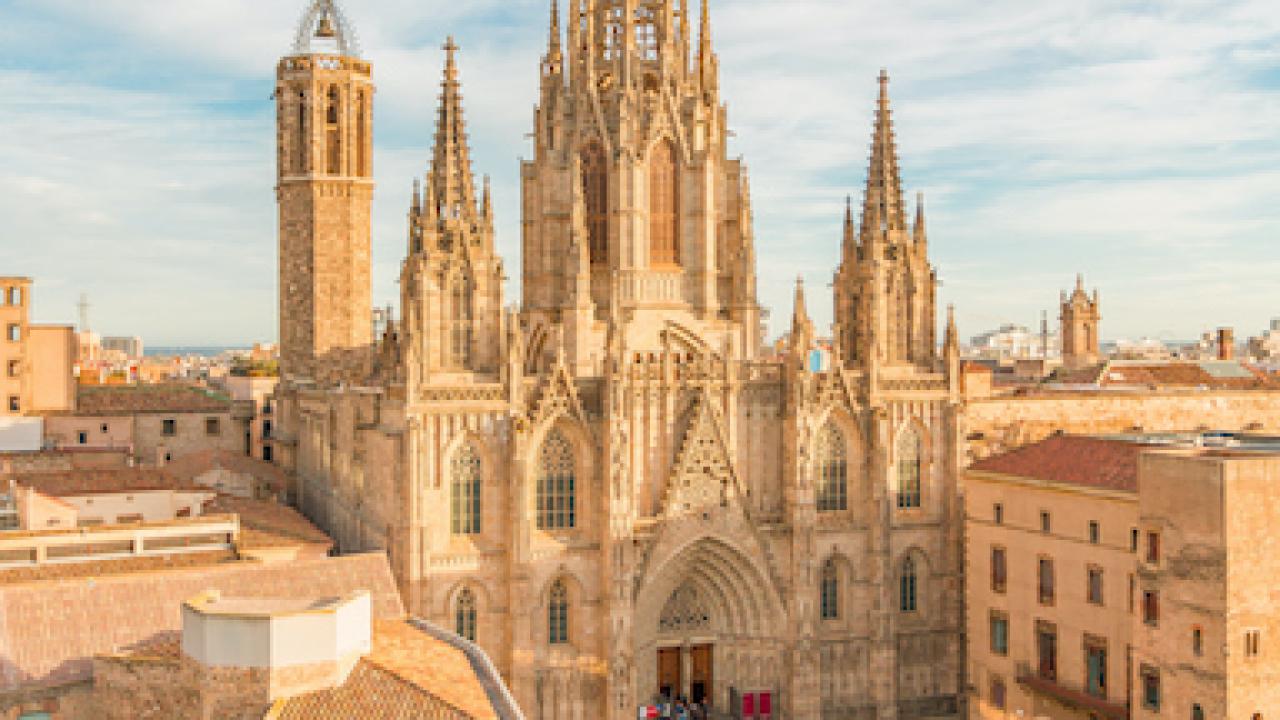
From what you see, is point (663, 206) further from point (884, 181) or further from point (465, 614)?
point (465, 614)

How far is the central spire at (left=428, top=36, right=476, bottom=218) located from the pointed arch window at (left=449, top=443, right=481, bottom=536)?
30.0 feet

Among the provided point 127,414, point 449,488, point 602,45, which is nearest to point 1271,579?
point 449,488

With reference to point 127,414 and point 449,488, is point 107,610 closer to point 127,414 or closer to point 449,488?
point 449,488

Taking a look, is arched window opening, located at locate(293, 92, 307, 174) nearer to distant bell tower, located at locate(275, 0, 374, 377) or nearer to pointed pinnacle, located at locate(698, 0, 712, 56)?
distant bell tower, located at locate(275, 0, 374, 377)

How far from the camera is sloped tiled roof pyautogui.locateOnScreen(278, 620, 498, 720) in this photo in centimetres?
2519

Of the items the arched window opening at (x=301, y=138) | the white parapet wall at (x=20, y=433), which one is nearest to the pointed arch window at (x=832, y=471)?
the arched window opening at (x=301, y=138)

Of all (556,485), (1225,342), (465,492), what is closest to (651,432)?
(556,485)

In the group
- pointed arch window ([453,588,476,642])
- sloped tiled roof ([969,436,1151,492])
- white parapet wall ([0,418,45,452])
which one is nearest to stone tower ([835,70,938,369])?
sloped tiled roof ([969,436,1151,492])

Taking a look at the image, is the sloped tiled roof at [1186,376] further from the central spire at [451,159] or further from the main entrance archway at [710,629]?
the central spire at [451,159]

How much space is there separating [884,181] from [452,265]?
1919 cm

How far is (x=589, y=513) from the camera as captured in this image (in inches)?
1693

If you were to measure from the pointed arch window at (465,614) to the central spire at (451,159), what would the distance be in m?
14.1

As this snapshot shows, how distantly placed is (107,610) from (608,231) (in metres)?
24.7

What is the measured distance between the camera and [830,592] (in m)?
46.5
